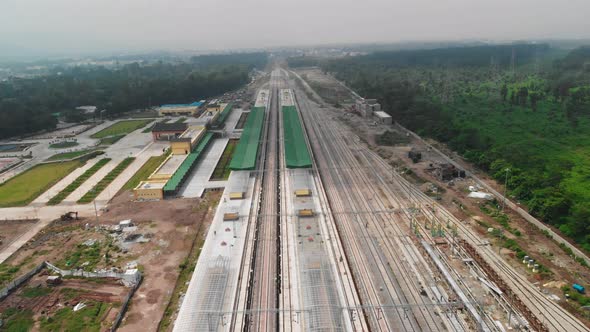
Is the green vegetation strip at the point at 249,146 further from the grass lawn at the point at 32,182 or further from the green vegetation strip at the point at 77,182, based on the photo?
the grass lawn at the point at 32,182

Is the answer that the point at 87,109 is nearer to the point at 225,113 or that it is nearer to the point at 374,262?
the point at 225,113

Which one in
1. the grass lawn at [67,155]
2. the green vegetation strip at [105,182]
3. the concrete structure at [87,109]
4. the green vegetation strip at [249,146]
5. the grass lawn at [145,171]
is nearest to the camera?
the green vegetation strip at [105,182]

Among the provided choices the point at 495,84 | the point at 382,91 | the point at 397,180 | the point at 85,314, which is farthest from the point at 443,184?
the point at 495,84

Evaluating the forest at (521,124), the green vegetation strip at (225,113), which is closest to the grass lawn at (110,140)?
the green vegetation strip at (225,113)

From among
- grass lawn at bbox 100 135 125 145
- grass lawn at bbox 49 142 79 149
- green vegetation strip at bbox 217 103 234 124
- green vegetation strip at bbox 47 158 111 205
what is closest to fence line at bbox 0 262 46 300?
green vegetation strip at bbox 47 158 111 205

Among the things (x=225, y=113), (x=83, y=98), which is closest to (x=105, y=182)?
(x=225, y=113)

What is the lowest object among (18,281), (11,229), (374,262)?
(374,262)
